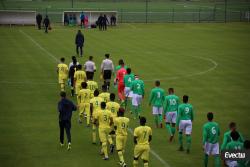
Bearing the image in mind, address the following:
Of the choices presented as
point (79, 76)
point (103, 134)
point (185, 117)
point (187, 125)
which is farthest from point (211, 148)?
point (79, 76)

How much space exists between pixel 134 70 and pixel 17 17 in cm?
3261

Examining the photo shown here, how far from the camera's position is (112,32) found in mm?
64625

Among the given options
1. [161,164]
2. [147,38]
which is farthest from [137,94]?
[147,38]

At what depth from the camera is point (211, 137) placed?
19672 mm

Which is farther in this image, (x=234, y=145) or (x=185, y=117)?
(x=185, y=117)

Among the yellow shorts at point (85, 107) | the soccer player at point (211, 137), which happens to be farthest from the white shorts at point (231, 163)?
the yellow shorts at point (85, 107)

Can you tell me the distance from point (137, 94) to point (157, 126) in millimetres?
1741

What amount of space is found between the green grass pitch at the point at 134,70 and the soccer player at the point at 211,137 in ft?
4.61

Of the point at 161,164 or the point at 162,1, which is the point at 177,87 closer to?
the point at 161,164

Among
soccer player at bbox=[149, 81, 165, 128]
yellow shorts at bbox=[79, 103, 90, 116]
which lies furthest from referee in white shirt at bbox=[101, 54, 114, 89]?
soccer player at bbox=[149, 81, 165, 128]

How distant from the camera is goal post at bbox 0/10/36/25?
6812 centimetres

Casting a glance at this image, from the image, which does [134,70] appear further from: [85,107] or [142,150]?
[142,150]

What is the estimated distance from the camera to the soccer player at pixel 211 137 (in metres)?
19.6

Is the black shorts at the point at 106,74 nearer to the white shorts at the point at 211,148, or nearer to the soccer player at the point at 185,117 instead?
the soccer player at the point at 185,117
